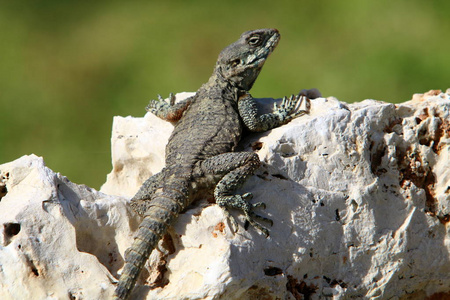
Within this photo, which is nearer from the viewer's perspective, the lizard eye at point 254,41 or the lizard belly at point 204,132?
the lizard belly at point 204,132

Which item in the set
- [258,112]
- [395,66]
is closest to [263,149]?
[258,112]

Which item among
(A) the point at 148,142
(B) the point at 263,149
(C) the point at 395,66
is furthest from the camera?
(C) the point at 395,66

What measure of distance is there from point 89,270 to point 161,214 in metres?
0.46

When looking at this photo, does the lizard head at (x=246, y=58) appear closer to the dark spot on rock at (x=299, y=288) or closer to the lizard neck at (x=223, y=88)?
the lizard neck at (x=223, y=88)

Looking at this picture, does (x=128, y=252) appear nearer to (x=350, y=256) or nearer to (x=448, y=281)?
(x=350, y=256)

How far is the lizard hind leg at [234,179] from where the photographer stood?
2984mm

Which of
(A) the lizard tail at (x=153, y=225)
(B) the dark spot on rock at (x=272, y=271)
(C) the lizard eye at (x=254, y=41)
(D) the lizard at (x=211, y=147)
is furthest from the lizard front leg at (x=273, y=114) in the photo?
(B) the dark spot on rock at (x=272, y=271)

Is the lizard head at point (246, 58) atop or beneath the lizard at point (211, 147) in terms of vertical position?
atop

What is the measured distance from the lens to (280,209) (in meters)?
3.08

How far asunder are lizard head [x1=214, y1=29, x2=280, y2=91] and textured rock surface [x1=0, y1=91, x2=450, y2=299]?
25.5 inches

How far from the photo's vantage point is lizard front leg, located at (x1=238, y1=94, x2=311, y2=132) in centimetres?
360

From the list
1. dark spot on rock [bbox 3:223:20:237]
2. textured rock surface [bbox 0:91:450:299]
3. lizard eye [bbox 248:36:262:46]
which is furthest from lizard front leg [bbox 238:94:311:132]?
dark spot on rock [bbox 3:223:20:237]

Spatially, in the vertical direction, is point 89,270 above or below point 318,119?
below

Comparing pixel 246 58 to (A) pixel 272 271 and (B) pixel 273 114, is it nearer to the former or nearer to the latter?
(B) pixel 273 114
